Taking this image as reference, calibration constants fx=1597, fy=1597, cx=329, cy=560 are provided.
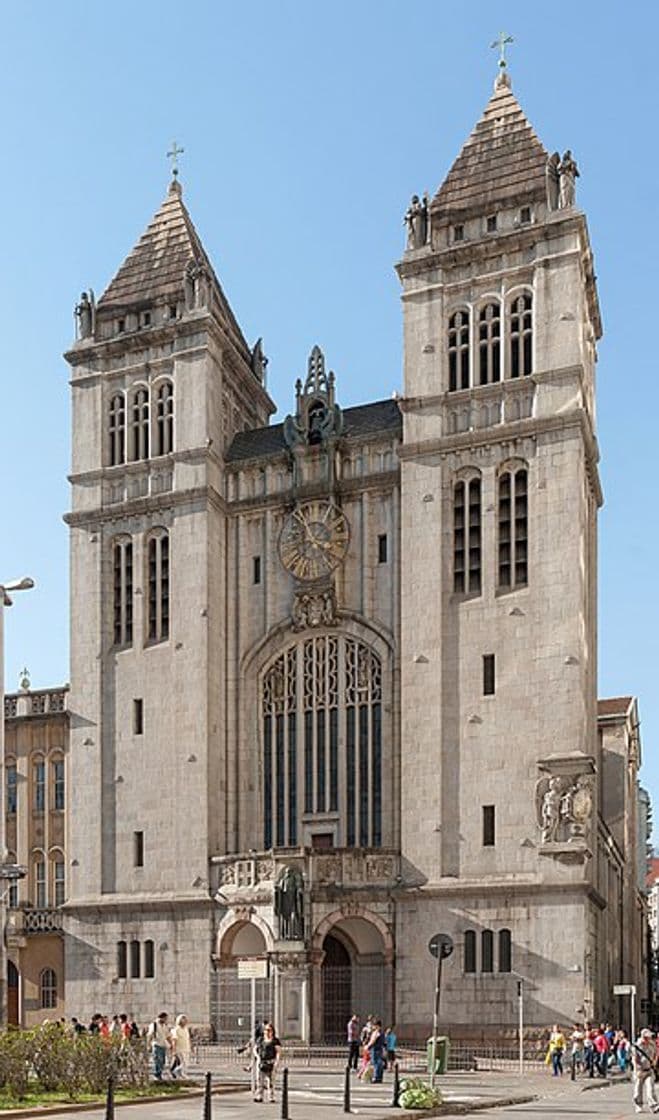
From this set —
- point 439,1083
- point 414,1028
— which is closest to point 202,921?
point 414,1028

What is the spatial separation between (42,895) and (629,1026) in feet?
80.1

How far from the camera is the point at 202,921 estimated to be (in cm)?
5594

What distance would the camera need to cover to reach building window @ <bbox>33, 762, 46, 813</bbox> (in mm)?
64062

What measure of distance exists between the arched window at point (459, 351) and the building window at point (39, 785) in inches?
904

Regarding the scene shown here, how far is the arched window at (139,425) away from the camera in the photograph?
62094 mm

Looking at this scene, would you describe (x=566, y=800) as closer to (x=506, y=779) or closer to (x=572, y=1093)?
(x=506, y=779)

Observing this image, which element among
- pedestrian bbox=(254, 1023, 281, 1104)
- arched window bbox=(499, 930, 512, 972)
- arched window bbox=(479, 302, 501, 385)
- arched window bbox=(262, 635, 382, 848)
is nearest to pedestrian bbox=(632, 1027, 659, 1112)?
pedestrian bbox=(254, 1023, 281, 1104)

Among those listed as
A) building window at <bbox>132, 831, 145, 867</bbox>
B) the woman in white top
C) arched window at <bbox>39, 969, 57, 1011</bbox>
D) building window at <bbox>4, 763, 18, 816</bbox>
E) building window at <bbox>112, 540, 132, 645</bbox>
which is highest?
building window at <bbox>112, 540, 132, 645</bbox>

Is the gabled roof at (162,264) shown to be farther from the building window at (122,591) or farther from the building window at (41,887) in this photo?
the building window at (41,887)

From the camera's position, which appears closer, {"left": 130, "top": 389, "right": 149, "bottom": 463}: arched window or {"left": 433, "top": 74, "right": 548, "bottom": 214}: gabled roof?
{"left": 433, "top": 74, "right": 548, "bottom": 214}: gabled roof

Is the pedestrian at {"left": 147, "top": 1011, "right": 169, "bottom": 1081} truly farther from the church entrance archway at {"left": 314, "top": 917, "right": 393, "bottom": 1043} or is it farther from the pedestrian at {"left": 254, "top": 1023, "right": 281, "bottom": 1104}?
the church entrance archway at {"left": 314, "top": 917, "right": 393, "bottom": 1043}

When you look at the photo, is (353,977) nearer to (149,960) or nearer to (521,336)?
(149,960)

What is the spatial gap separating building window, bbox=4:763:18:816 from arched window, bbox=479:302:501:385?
25.1m

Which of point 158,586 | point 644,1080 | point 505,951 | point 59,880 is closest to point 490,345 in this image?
point 158,586
